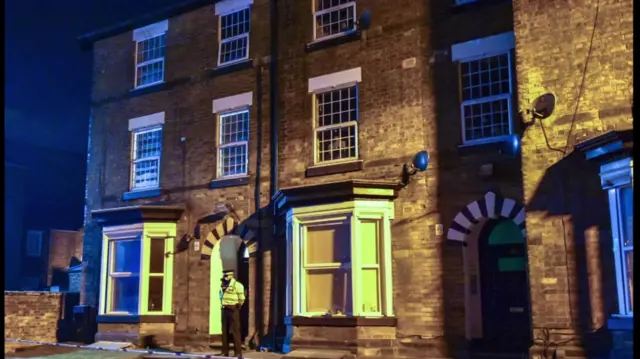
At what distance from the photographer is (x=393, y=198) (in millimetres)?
11969

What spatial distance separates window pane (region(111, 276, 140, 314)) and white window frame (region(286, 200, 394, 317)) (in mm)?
4191

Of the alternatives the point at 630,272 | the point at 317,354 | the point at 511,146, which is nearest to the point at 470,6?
the point at 511,146

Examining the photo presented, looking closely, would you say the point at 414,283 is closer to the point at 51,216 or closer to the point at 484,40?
the point at 484,40

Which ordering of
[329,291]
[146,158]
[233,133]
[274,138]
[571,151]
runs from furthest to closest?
[146,158]
[233,133]
[274,138]
[329,291]
[571,151]

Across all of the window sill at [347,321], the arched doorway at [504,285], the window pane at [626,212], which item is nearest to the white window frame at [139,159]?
the window sill at [347,321]

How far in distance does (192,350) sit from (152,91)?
6189 mm

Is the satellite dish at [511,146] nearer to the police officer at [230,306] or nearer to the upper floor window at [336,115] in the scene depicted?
the upper floor window at [336,115]

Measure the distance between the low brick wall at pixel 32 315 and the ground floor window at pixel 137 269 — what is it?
5.55 feet

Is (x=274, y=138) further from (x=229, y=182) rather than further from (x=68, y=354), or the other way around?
(x=68, y=354)

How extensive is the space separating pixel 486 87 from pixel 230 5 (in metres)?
6.44

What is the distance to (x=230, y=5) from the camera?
593 inches

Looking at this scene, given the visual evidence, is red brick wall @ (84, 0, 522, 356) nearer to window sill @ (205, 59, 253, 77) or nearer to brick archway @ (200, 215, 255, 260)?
window sill @ (205, 59, 253, 77)

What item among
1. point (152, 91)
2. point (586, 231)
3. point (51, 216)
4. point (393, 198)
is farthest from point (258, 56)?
point (51, 216)

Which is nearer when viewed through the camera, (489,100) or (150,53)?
(489,100)
